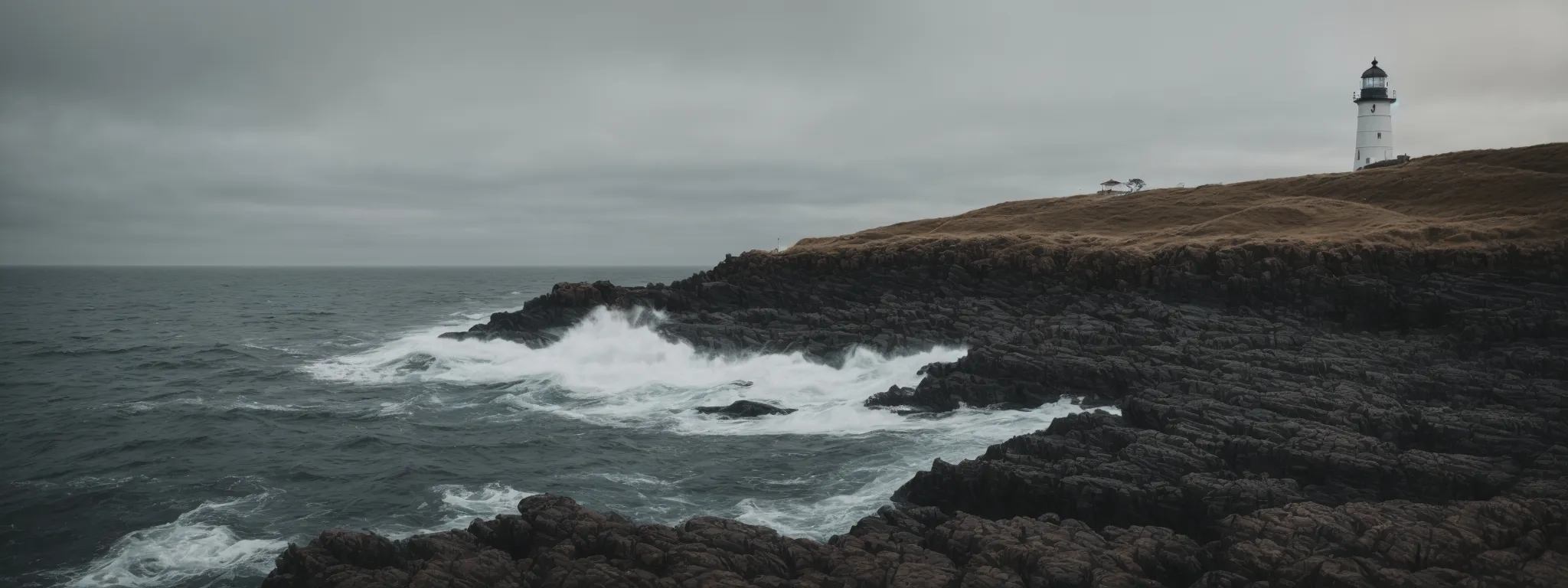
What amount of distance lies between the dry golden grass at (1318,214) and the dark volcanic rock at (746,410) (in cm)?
2545

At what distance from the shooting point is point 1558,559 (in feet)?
52.0

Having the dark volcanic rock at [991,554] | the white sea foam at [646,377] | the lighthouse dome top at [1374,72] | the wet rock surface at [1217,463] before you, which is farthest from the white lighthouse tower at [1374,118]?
the dark volcanic rock at [991,554]

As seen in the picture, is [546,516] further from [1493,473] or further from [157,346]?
[157,346]

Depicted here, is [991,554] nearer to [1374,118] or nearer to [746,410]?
[746,410]

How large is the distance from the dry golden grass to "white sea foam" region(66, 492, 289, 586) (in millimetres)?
45478

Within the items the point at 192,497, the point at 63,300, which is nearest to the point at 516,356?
the point at 192,497

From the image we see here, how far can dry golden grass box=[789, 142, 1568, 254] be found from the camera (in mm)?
50562

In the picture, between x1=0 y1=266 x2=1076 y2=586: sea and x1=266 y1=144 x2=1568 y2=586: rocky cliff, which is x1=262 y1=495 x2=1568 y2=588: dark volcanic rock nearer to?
x1=266 y1=144 x2=1568 y2=586: rocky cliff

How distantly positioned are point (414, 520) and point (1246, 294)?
40650 mm

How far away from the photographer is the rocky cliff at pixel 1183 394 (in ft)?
56.5

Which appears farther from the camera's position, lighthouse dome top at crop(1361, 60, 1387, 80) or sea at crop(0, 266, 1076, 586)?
lighthouse dome top at crop(1361, 60, 1387, 80)

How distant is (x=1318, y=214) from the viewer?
2422 inches

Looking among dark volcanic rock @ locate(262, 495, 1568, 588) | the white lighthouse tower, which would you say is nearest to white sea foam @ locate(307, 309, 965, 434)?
dark volcanic rock @ locate(262, 495, 1568, 588)

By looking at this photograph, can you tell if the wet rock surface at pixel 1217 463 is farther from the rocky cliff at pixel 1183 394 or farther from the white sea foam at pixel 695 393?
the white sea foam at pixel 695 393
